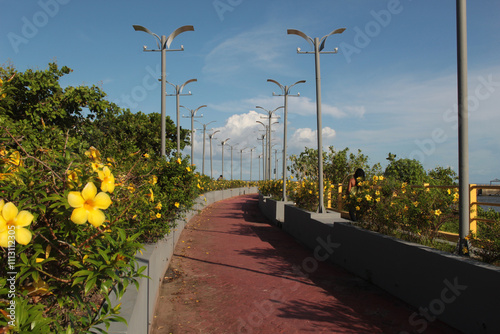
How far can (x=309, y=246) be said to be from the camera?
11258 mm

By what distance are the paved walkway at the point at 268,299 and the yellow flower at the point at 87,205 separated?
11.7ft

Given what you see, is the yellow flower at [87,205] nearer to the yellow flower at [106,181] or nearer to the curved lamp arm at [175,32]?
the yellow flower at [106,181]

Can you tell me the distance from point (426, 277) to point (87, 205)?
5.20 meters

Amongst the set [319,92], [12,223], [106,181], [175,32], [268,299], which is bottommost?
[268,299]

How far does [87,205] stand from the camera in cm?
201

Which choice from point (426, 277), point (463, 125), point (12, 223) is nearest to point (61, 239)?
point (12, 223)

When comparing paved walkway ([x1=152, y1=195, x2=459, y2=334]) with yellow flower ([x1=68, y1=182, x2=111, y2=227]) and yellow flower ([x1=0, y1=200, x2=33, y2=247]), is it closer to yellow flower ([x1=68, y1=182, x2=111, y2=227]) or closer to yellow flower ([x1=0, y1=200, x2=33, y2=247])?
yellow flower ([x1=68, y1=182, x2=111, y2=227])

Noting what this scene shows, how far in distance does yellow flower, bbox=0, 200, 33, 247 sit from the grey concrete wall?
471 centimetres

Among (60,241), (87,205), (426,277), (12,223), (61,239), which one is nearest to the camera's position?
(12,223)

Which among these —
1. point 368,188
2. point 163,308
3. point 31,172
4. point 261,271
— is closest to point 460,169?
point 368,188

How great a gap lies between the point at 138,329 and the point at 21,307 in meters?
2.13

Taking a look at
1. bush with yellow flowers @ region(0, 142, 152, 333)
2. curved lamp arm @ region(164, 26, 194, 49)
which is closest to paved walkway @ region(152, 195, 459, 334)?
bush with yellow flowers @ region(0, 142, 152, 333)

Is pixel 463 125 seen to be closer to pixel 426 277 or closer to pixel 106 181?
pixel 426 277

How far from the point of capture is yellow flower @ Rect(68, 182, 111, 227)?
193 cm
